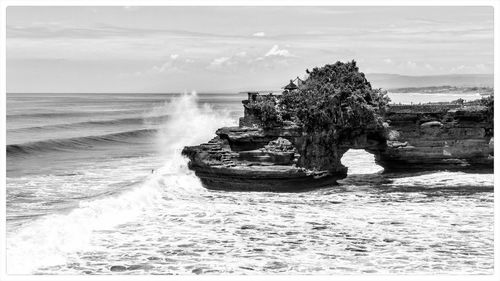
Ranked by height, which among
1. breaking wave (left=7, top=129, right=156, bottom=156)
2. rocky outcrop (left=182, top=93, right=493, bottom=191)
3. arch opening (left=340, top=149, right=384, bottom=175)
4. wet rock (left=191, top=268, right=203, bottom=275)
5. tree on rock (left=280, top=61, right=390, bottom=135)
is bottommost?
wet rock (left=191, top=268, right=203, bottom=275)

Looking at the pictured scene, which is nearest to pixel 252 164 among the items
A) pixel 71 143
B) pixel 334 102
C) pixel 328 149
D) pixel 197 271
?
pixel 328 149

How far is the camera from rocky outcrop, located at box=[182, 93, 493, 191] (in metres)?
26.9

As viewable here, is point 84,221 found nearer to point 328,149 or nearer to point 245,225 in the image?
point 245,225

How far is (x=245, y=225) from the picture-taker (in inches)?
837

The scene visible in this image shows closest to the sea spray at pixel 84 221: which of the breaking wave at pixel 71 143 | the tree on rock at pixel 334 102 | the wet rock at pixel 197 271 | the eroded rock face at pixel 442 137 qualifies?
the wet rock at pixel 197 271

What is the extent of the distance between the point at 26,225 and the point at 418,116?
54.1ft

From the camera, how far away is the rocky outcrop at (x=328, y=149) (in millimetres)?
26875

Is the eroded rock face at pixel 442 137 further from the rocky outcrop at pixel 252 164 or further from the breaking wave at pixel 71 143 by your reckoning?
the breaking wave at pixel 71 143

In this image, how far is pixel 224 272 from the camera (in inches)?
666

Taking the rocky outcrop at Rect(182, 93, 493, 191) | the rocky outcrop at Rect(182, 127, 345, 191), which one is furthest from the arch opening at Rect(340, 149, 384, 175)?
the rocky outcrop at Rect(182, 127, 345, 191)

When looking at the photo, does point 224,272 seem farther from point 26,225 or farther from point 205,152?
point 205,152

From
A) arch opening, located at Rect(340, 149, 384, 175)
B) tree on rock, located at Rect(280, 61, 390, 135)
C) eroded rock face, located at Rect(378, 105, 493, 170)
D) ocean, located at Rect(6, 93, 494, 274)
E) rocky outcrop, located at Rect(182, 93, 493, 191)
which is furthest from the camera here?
arch opening, located at Rect(340, 149, 384, 175)

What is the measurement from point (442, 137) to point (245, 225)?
1178cm

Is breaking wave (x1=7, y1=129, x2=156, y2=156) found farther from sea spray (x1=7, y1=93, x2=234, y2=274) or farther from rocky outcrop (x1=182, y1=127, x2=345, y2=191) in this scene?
rocky outcrop (x1=182, y1=127, x2=345, y2=191)
